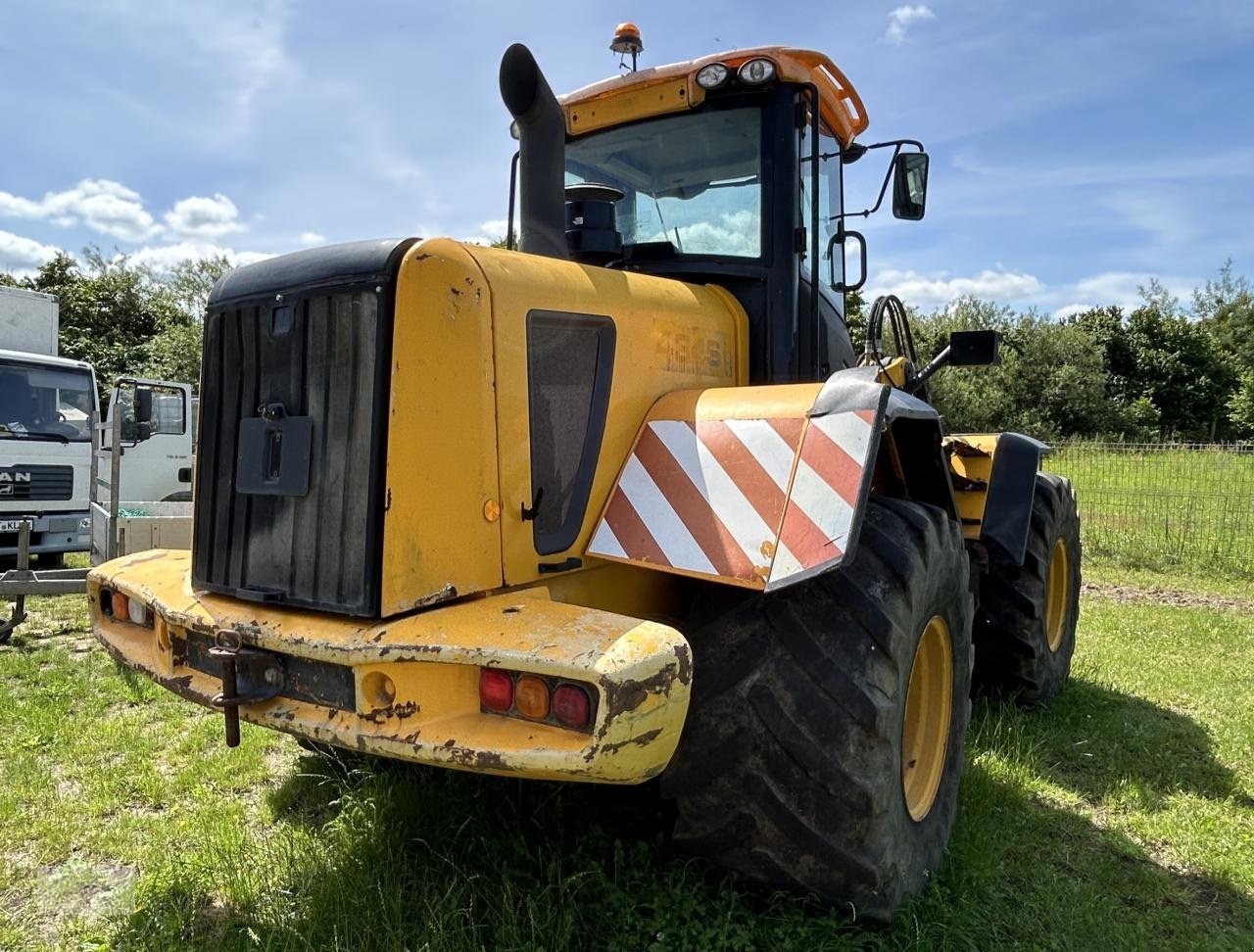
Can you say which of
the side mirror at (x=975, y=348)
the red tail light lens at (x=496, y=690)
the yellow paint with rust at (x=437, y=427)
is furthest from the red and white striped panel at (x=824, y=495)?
the side mirror at (x=975, y=348)

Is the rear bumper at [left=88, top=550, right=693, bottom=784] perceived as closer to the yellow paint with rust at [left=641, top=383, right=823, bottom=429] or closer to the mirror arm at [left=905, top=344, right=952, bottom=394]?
the yellow paint with rust at [left=641, top=383, right=823, bottom=429]

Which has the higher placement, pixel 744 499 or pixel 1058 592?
pixel 744 499

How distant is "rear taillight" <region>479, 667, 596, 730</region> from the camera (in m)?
1.95

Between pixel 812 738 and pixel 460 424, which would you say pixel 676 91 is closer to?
pixel 460 424

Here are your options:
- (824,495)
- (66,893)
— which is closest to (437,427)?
(824,495)

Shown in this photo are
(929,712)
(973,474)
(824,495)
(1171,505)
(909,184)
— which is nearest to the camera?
(824,495)

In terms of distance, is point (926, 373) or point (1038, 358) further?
point (1038, 358)

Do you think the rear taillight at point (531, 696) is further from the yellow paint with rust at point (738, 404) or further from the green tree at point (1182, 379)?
the green tree at point (1182, 379)

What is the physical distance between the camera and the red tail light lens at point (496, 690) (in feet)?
6.70

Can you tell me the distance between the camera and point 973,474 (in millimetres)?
4695

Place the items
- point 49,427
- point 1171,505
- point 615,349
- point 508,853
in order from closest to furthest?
point 615,349 < point 508,853 < point 49,427 < point 1171,505

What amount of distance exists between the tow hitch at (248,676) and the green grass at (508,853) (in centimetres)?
66

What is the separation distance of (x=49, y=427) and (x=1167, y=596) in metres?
11.4

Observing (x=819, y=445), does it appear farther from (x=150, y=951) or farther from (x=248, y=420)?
(x=150, y=951)
